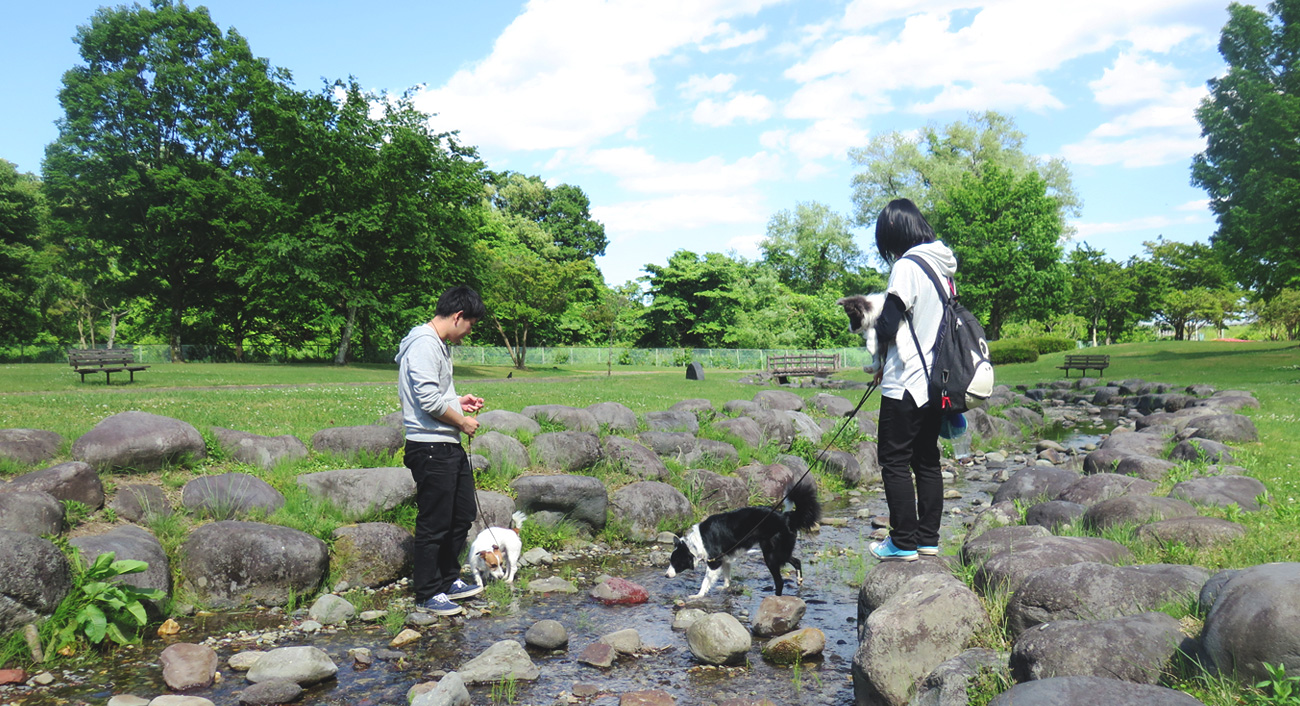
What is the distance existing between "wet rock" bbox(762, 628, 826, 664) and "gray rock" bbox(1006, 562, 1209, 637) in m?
1.47

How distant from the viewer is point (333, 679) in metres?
4.82

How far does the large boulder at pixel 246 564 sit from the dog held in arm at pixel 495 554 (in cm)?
138

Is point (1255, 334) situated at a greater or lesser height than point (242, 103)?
lesser

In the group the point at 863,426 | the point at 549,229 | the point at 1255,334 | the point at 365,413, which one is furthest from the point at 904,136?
the point at 365,413

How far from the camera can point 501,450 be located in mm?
9016

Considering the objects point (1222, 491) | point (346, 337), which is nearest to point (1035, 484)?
point (1222, 491)

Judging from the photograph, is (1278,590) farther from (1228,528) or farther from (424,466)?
(424,466)

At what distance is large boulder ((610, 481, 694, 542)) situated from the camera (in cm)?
904

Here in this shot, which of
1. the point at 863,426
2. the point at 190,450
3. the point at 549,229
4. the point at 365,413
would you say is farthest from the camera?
the point at 549,229

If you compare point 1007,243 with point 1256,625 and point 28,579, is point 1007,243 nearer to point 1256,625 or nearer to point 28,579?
point 1256,625

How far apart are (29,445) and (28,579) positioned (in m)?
2.81

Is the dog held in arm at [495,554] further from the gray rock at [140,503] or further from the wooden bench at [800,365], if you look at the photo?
the wooden bench at [800,365]

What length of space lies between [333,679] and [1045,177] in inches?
2702

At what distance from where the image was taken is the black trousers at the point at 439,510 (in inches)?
233
